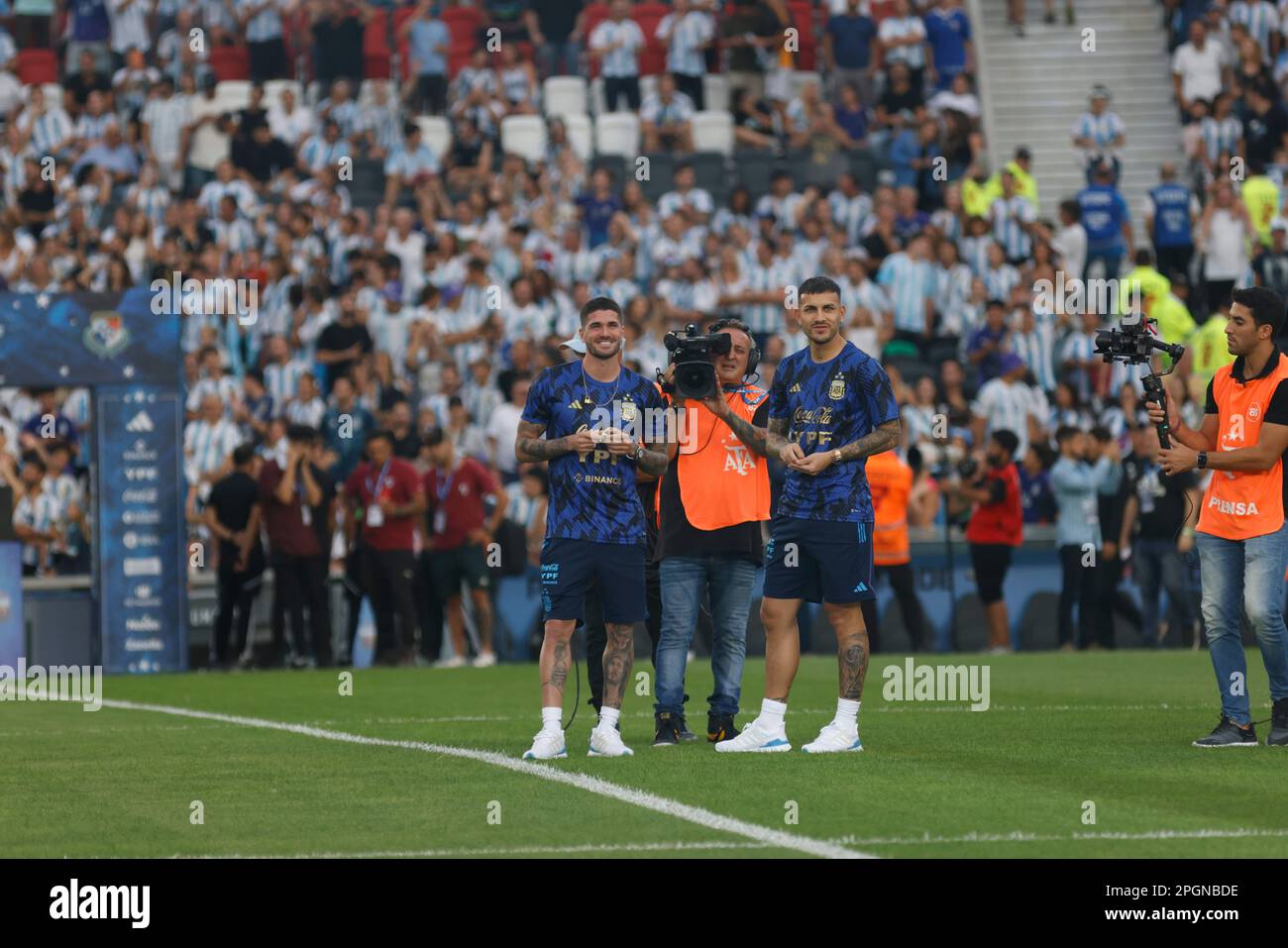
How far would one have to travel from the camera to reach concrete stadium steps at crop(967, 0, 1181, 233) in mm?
33469

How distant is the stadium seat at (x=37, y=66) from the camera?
34.5 meters

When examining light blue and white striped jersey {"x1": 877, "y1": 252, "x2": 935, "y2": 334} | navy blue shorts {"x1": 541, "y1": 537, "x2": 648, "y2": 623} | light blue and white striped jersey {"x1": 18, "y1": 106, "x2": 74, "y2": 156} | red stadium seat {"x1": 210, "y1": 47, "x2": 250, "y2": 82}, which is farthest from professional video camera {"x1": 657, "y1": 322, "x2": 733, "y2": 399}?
red stadium seat {"x1": 210, "y1": 47, "x2": 250, "y2": 82}

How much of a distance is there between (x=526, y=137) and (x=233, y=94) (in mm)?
4516

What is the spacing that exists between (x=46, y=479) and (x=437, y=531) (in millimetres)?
4410

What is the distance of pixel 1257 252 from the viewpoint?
2872cm

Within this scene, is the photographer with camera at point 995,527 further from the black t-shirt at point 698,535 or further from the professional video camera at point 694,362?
the professional video camera at point 694,362

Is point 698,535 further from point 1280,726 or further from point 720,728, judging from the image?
point 1280,726

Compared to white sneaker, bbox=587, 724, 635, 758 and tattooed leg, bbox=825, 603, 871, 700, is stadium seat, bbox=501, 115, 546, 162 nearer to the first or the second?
tattooed leg, bbox=825, 603, 871, 700

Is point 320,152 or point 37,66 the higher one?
point 37,66

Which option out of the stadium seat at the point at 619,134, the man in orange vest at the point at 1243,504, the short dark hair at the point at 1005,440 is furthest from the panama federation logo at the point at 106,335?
the man in orange vest at the point at 1243,504

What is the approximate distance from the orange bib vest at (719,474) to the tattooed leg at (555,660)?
1.15 meters

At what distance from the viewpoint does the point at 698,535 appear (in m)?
13.4

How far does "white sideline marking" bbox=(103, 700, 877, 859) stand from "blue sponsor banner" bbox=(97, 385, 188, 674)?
266 inches

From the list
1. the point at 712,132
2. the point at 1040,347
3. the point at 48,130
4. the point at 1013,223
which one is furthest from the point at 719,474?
the point at 48,130
